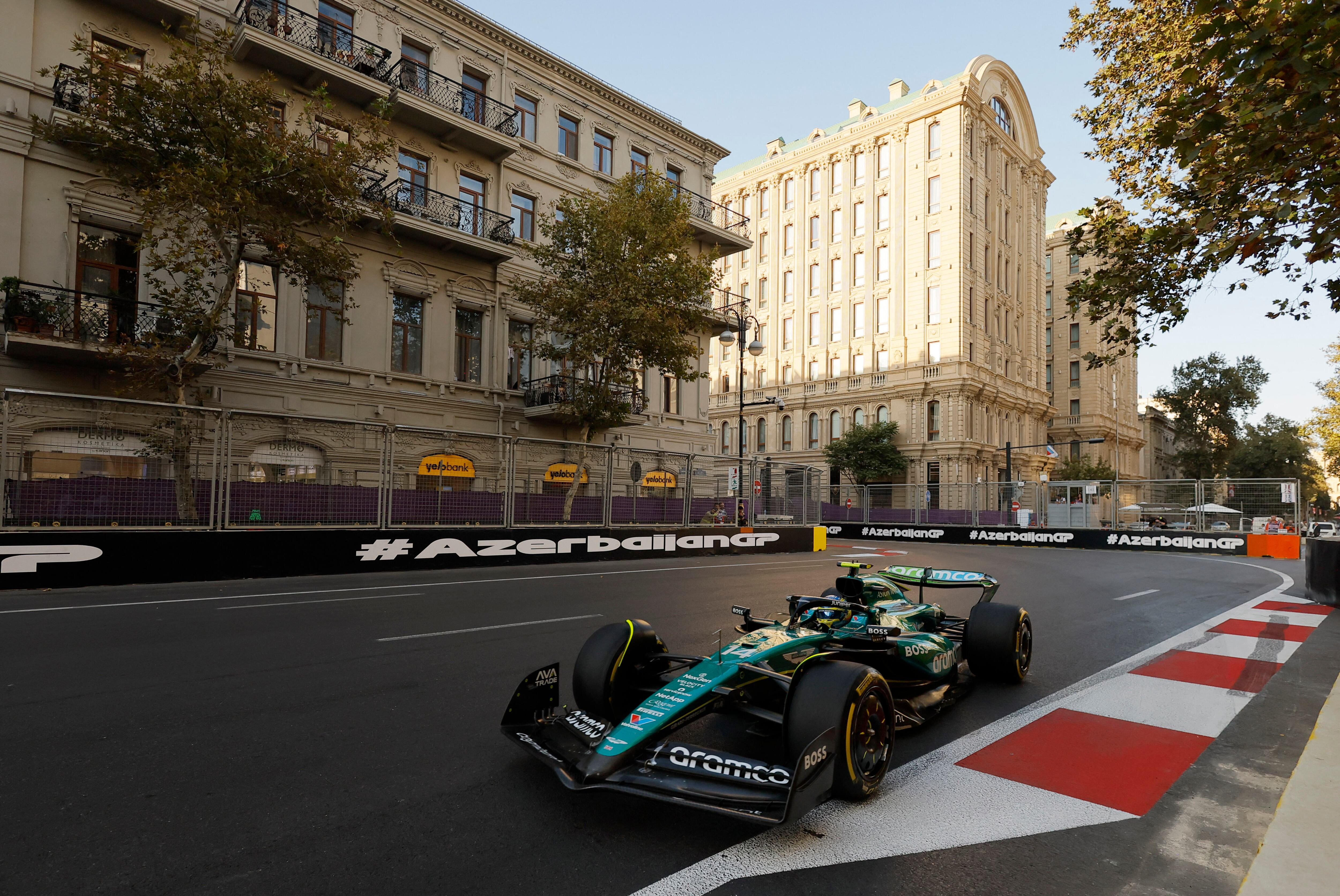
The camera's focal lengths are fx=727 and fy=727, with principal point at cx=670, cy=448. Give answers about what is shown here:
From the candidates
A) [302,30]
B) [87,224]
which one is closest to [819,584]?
[87,224]

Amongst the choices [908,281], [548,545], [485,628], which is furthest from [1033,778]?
[908,281]

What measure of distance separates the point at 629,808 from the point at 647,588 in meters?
8.09

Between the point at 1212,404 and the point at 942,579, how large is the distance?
7213 cm

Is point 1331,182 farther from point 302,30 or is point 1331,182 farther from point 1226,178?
point 302,30

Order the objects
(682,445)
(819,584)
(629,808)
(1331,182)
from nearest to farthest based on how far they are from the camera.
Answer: (629,808) → (1331,182) → (819,584) → (682,445)

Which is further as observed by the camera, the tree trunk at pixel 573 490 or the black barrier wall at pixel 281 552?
the tree trunk at pixel 573 490

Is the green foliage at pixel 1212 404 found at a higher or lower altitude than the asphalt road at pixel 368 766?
higher

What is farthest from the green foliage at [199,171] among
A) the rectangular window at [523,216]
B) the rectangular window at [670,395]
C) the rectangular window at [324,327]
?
the rectangular window at [670,395]

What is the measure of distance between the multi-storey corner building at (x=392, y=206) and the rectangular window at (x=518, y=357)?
0.09 m

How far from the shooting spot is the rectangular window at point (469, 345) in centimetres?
2422

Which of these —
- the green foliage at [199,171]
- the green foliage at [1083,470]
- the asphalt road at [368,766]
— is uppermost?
the green foliage at [199,171]

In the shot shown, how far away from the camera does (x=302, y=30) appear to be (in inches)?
800

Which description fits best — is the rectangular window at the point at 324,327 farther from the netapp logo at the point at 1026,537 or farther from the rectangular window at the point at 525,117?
the netapp logo at the point at 1026,537

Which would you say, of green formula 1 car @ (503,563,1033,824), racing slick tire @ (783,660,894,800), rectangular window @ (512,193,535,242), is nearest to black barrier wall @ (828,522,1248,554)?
rectangular window @ (512,193,535,242)
